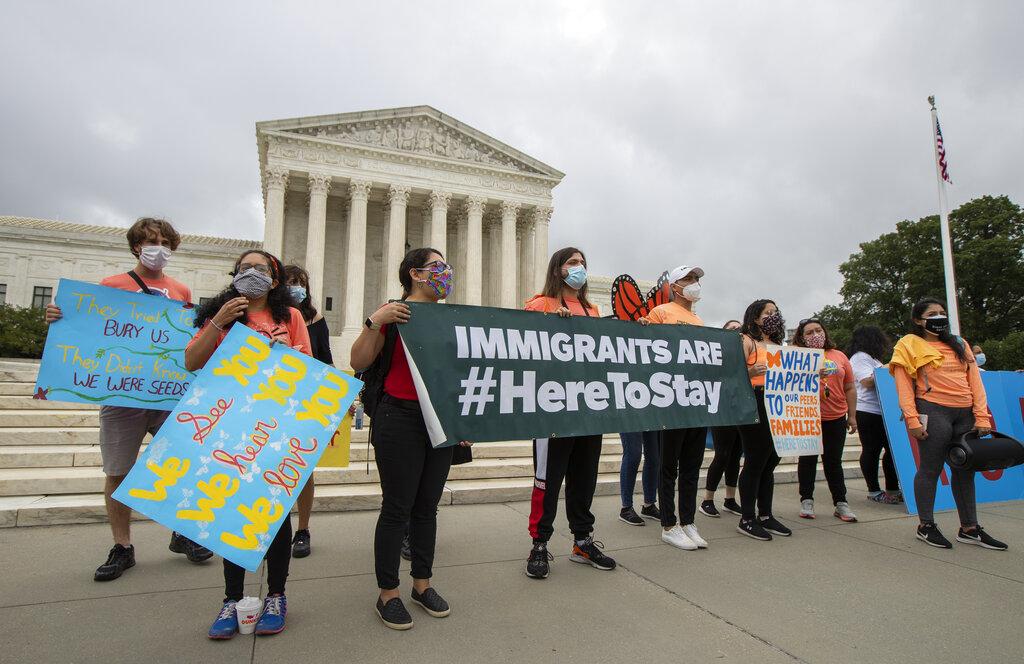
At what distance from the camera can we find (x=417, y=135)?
3638 centimetres

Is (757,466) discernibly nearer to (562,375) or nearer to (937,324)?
(937,324)

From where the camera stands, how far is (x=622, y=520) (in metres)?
5.35

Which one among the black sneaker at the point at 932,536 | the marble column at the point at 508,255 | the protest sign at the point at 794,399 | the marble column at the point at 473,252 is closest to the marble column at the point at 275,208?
the marble column at the point at 473,252

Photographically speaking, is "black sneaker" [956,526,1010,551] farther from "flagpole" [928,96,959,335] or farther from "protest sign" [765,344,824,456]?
"flagpole" [928,96,959,335]

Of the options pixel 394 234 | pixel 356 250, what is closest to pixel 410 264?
pixel 356 250

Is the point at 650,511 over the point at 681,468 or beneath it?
beneath

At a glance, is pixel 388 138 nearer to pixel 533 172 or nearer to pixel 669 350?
pixel 533 172

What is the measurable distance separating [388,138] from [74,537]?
1375 inches

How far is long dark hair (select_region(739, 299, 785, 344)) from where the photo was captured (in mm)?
5324

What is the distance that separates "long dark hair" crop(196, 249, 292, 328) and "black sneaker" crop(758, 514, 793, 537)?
458 centimetres

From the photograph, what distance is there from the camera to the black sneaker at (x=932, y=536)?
4.58m

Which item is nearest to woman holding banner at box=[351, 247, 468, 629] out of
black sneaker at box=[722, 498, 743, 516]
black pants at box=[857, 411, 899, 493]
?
black sneaker at box=[722, 498, 743, 516]

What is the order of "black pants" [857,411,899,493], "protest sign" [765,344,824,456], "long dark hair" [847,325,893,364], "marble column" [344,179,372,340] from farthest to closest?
1. "marble column" [344,179,372,340]
2. "long dark hair" [847,325,893,364]
3. "black pants" [857,411,899,493]
4. "protest sign" [765,344,824,456]

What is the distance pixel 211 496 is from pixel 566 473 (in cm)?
242
